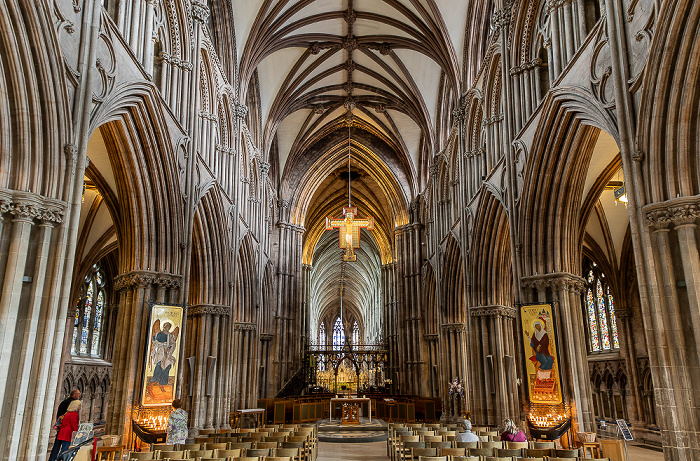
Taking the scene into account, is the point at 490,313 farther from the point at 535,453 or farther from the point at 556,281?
the point at 535,453

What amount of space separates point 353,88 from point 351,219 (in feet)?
23.4

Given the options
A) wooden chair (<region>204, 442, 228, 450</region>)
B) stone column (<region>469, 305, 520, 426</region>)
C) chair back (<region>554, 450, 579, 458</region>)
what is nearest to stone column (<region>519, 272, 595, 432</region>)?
chair back (<region>554, 450, 579, 458</region>)

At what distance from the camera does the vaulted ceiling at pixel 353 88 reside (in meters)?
21.4

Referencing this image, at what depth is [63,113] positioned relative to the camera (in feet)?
28.0

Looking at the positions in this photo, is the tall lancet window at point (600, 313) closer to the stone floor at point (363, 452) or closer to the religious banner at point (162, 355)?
the stone floor at point (363, 452)

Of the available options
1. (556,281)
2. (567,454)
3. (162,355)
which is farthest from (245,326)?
(567,454)

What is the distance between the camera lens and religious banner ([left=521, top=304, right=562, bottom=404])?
12.4 metres

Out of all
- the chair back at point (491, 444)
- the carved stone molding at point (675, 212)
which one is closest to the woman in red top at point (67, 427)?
the chair back at point (491, 444)

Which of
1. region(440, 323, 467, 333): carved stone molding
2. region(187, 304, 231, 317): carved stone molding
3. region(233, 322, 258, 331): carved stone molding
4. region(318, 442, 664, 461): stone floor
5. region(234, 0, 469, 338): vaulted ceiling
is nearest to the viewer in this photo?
region(318, 442, 664, 461): stone floor

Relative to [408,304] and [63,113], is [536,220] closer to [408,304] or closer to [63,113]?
[63,113]

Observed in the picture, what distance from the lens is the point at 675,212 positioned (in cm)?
825

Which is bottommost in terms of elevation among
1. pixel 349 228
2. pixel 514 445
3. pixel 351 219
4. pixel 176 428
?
pixel 514 445

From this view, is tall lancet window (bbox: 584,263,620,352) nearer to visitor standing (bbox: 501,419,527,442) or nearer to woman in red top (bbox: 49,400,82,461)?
visitor standing (bbox: 501,419,527,442)

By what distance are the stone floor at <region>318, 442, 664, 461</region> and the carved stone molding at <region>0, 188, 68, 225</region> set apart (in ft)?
27.8
